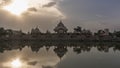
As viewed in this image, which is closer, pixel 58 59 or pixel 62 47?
pixel 58 59

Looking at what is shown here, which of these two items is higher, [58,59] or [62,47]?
[62,47]

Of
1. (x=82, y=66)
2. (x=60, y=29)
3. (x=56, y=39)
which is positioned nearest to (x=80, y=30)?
(x=60, y=29)

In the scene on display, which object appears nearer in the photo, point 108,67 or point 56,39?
point 108,67

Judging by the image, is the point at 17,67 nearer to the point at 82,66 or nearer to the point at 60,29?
the point at 82,66

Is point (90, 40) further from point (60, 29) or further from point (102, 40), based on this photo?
point (60, 29)

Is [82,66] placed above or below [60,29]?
below

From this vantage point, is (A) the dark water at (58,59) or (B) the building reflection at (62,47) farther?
(B) the building reflection at (62,47)

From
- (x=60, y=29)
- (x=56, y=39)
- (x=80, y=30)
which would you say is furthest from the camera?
(x=80, y=30)

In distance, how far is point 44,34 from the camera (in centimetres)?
6769

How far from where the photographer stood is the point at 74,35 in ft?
222

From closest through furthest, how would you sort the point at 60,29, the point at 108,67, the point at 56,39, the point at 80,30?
1. the point at 108,67
2. the point at 56,39
3. the point at 60,29
4. the point at 80,30

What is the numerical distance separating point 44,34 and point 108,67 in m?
44.9

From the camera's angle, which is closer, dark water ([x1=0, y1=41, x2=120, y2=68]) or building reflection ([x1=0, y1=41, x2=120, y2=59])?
dark water ([x1=0, y1=41, x2=120, y2=68])

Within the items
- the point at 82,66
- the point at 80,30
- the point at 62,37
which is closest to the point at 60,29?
the point at 62,37
